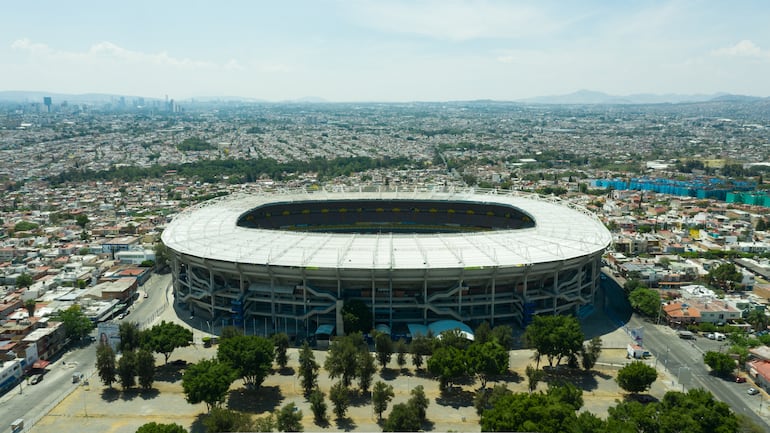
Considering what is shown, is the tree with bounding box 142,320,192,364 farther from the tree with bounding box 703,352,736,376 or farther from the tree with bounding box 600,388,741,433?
the tree with bounding box 703,352,736,376

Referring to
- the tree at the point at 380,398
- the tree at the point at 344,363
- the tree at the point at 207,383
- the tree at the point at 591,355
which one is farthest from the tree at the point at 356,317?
the tree at the point at 591,355

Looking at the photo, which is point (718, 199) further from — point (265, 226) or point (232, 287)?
point (232, 287)

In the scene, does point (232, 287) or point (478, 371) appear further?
point (232, 287)

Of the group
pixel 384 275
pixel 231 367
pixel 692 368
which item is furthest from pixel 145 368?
pixel 692 368

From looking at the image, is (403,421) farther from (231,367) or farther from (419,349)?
(231,367)

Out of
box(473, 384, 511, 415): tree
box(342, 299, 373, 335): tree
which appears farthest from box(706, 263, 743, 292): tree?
box(342, 299, 373, 335): tree

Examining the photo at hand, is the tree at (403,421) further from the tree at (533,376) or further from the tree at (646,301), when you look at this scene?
the tree at (646,301)

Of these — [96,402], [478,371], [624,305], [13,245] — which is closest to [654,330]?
[624,305]
